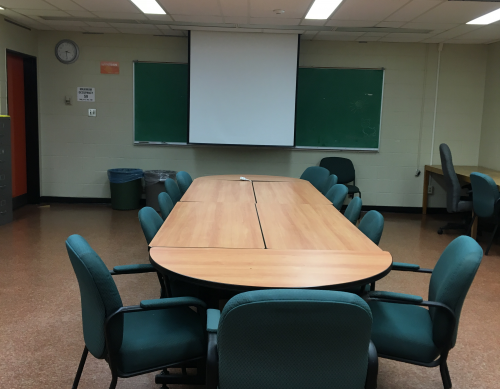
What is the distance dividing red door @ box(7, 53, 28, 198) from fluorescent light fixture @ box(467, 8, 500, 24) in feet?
19.4

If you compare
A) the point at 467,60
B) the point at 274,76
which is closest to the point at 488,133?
the point at 467,60

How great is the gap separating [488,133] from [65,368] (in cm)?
641

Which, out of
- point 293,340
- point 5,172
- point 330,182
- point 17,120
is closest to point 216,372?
point 293,340

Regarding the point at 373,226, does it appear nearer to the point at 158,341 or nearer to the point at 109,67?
the point at 158,341

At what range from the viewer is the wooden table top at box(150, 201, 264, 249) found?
95.0 inches

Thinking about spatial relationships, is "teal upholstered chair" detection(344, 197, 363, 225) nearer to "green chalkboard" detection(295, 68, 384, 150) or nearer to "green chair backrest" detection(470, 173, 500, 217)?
"green chair backrest" detection(470, 173, 500, 217)

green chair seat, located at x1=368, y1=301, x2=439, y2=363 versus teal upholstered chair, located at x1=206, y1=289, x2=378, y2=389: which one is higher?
teal upholstered chair, located at x1=206, y1=289, x2=378, y2=389

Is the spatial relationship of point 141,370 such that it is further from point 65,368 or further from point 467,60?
point 467,60

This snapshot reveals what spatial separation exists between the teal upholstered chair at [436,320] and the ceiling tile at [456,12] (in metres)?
3.40

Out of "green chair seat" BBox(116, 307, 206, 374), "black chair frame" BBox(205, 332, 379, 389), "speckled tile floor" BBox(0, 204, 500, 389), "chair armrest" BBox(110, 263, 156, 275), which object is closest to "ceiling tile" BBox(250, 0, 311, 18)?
"speckled tile floor" BBox(0, 204, 500, 389)

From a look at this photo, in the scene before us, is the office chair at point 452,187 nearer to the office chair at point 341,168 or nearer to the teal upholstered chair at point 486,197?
the teal upholstered chair at point 486,197

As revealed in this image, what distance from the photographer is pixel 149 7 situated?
515 cm

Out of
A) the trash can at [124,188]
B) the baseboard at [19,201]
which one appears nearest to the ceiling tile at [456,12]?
the trash can at [124,188]

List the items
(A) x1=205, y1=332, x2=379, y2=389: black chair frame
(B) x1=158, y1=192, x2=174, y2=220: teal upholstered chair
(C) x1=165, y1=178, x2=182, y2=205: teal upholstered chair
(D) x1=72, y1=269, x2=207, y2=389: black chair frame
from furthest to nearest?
(C) x1=165, y1=178, x2=182, y2=205: teal upholstered chair, (B) x1=158, y1=192, x2=174, y2=220: teal upholstered chair, (D) x1=72, y1=269, x2=207, y2=389: black chair frame, (A) x1=205, y1=332, x2=379, y2=389: black chair frame
